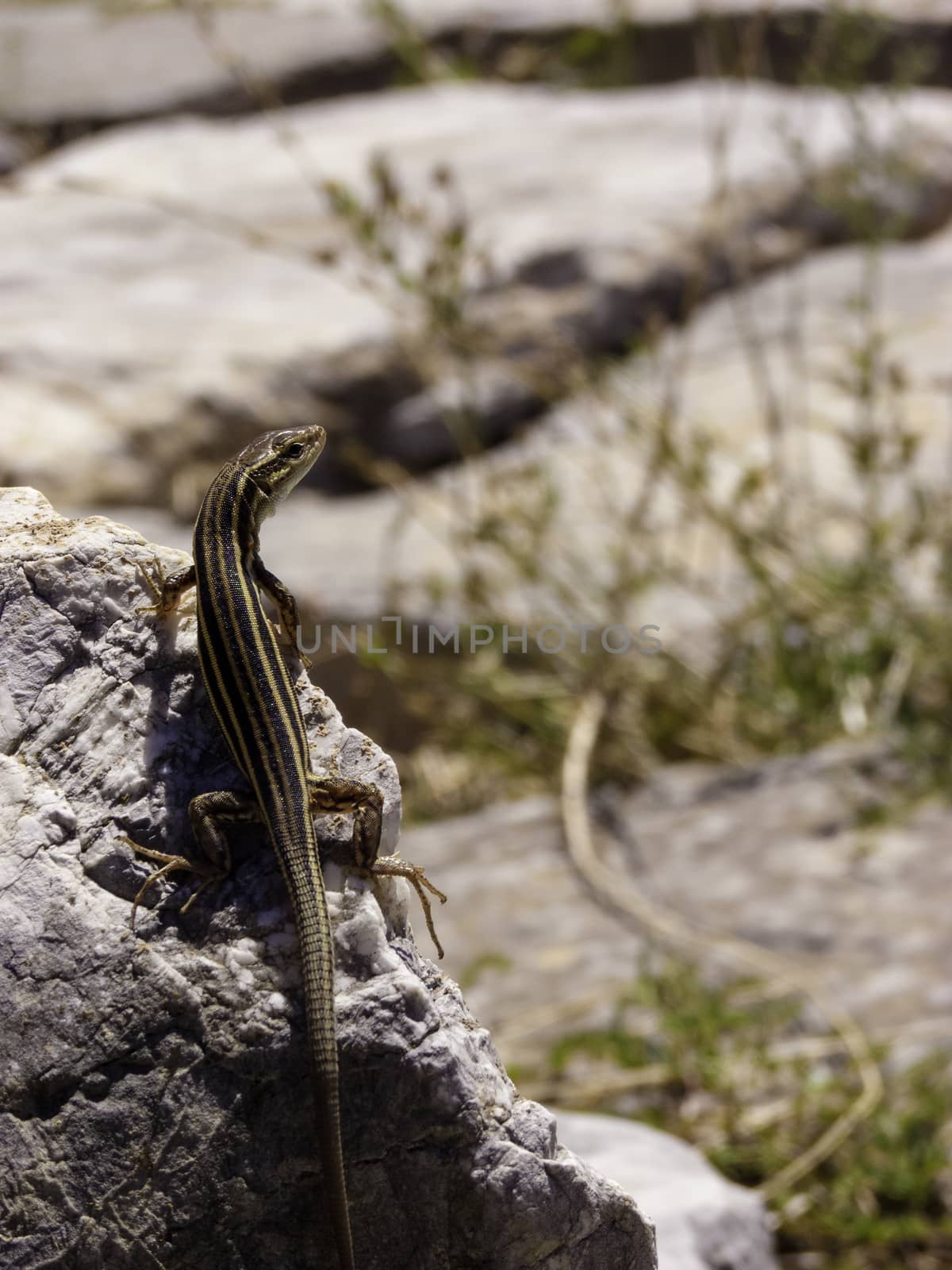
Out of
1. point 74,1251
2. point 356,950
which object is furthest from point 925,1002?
point 74,1251

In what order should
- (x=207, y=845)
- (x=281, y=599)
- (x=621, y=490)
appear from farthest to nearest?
(x=621, y=490) → (x=281, y=599) → (x=207, y=845)

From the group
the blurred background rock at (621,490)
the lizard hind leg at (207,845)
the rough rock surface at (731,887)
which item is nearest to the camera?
the lizard hind leg at (207,845)

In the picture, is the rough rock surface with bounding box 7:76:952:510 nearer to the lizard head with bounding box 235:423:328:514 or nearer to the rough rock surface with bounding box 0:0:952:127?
the rough rock surface with bounding box 0:0:952:127

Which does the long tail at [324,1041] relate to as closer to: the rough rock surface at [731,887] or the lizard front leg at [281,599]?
the lizard front leg at [281,599]

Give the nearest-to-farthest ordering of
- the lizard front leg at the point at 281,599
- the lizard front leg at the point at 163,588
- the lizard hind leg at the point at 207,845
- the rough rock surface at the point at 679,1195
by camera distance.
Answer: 1. the lizard hind leg at the point at 207,845
2. the lizard front leg at the point at 163,588
3. the lizard front leg at the point at 281,599
4. the rough rock surface at the point at 679,1195

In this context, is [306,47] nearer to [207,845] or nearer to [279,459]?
[279,459]

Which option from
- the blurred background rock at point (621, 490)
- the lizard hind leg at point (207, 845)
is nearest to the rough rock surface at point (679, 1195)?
the blurred background rock at point (621, 490)

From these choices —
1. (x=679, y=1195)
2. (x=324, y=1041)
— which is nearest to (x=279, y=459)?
(x=324, y=1041)
